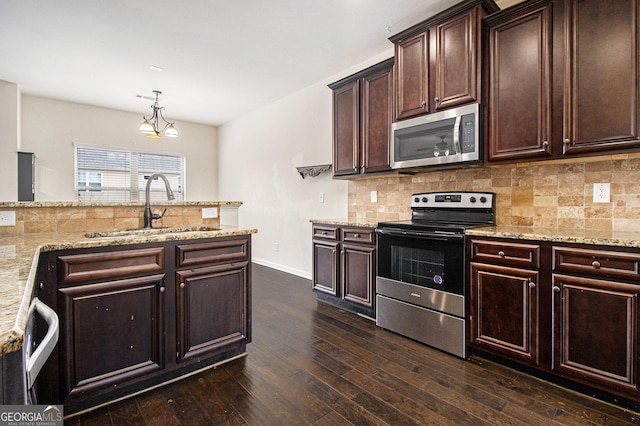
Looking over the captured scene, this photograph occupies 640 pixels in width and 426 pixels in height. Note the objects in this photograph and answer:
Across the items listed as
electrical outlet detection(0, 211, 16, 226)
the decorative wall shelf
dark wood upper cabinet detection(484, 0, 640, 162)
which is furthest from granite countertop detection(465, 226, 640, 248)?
electrical outlet detection(0, 211, 16, 226)

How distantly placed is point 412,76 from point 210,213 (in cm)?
207

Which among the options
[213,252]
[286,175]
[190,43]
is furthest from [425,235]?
[190,43]

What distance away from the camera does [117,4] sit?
2.68 metres

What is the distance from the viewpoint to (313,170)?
170 inches

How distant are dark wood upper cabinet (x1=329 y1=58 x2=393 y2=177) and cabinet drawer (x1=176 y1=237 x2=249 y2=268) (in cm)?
160

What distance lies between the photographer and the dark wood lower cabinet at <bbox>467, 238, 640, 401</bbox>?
5.55 feet

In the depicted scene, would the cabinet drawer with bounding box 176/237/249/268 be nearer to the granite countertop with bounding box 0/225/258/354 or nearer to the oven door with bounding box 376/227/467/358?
the granite countertop with bounding box 0/225/258/354

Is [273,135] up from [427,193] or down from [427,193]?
up

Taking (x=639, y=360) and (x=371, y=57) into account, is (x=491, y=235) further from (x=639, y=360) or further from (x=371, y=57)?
(x=371, y=57)

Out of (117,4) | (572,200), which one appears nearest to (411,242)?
(572,200)

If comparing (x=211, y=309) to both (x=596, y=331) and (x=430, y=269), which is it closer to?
(x=430, y=269)

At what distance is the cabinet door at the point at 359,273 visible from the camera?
2.99m

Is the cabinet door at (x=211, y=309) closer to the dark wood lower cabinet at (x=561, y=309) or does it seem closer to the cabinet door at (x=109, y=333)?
the cabinet door at (x=109, y=333)

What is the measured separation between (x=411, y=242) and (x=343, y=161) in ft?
4.33
